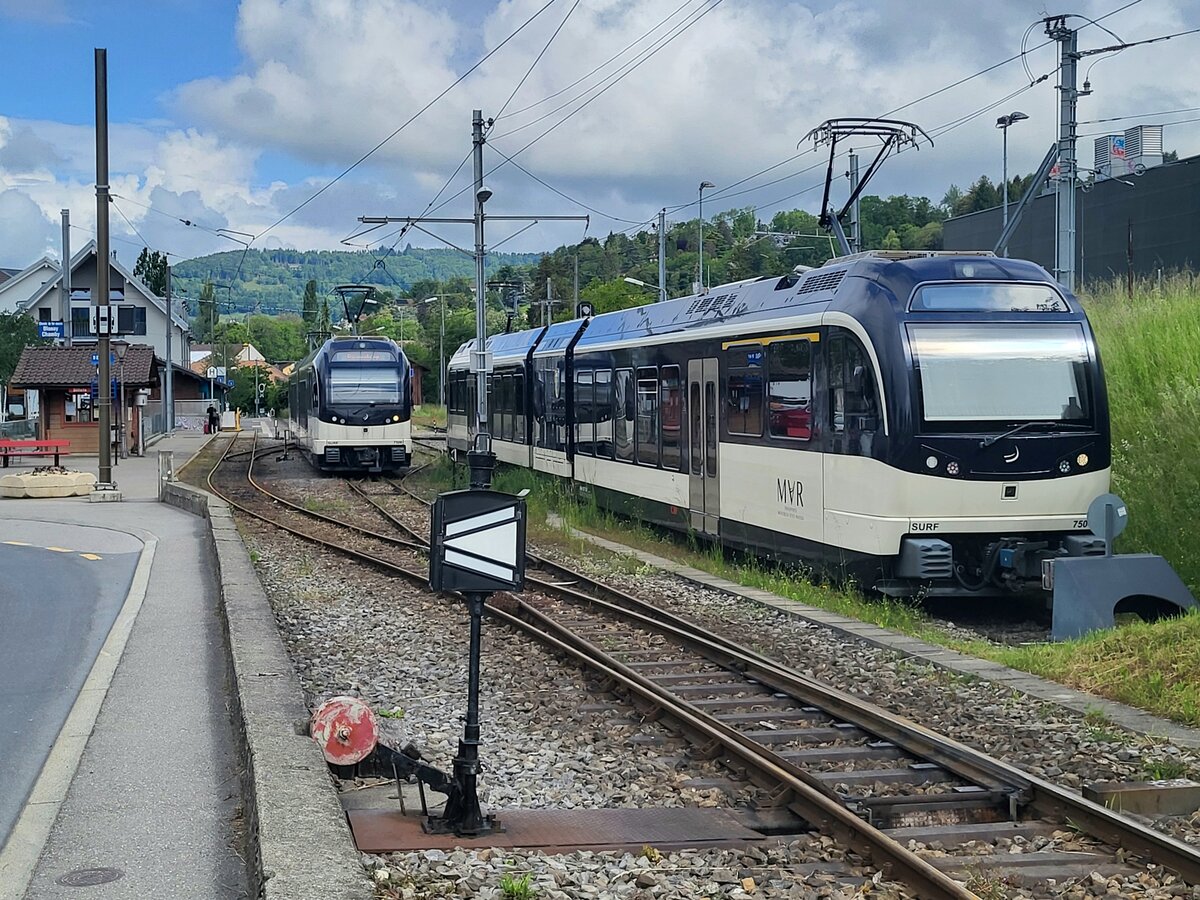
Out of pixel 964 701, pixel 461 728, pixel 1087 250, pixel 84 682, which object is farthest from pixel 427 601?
pixel 1087 250

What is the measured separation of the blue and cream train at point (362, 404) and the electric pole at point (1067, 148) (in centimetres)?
1726

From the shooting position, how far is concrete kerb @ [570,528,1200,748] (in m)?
7.82

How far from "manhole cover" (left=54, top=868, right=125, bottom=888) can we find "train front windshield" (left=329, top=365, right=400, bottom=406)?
26.7m

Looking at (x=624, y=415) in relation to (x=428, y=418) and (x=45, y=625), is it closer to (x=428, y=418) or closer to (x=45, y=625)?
(x=45, y=625)

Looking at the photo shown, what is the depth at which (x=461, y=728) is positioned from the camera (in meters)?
8.32

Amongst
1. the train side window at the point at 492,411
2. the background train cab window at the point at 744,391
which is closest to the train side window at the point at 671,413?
the background train cab window at the point at 744,391

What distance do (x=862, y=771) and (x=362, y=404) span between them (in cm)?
2599

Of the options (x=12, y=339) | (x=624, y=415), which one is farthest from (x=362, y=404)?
(x=12, y=339)

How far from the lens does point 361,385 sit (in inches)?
1262

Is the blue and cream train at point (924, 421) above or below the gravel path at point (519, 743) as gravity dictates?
above

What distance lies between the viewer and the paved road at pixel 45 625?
7.72 metres

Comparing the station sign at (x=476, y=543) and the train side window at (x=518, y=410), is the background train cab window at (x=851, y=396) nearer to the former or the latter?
the station sign at (x=476, y=543)

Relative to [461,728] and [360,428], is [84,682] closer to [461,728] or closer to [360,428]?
[461,728]

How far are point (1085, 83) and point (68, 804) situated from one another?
19149 millimetres
